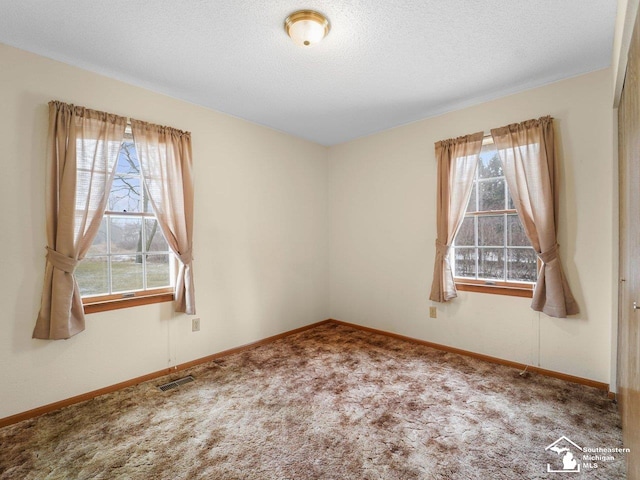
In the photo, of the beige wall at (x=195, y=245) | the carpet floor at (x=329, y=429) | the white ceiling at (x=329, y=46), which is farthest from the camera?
the beige wall at (x=195, y=245)

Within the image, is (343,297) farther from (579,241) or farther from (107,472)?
(107,472)

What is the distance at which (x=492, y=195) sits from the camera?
126 inches

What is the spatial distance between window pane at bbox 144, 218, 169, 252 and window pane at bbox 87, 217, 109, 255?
33cm

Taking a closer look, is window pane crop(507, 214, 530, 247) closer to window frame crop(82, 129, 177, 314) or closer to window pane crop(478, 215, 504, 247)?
window pane crop(478, 215, 504, 247)

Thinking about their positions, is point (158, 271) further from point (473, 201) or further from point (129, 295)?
point (473, 201)

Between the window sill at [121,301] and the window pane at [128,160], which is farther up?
the window pane at [128,160]

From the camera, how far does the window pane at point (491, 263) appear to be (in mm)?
3166

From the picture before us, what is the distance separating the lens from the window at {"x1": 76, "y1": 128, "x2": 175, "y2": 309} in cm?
260

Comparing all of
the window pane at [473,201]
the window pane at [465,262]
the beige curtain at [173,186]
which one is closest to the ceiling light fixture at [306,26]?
the beige curtain at [173,186]

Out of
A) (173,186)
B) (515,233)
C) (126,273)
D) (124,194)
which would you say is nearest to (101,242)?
(126,273)

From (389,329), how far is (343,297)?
2.85 ft

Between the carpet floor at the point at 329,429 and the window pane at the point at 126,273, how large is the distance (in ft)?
2.96

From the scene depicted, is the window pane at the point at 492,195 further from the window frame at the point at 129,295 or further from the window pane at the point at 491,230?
the window frame at the point at 129,295

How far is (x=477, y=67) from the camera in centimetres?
256
